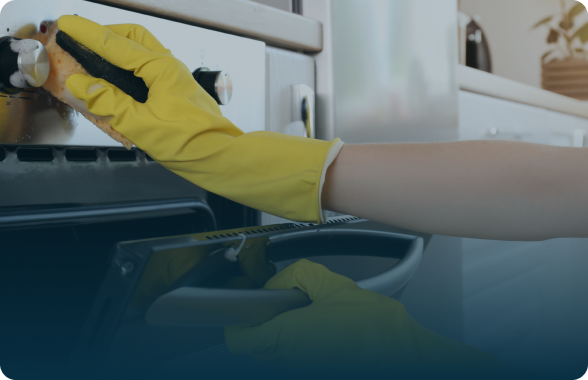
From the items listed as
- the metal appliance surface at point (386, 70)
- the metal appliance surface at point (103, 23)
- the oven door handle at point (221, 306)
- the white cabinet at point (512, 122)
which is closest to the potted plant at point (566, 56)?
the white cabinet at point (512, 122)

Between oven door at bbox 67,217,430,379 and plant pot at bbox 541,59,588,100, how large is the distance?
2639mm

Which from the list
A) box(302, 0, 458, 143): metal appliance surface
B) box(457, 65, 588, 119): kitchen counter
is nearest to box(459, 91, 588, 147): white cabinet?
box(457, 65, 588, 119): kitchen counter

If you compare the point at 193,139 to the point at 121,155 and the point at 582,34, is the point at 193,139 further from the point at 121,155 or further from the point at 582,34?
the point at 582,34

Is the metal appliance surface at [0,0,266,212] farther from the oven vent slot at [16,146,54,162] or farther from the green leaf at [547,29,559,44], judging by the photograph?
the green leaf at [547,29,559,44]

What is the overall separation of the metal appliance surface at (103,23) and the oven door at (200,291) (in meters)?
0.18

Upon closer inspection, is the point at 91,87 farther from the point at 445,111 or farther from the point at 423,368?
the point at 445,111

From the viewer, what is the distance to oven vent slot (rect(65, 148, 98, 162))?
53 cm

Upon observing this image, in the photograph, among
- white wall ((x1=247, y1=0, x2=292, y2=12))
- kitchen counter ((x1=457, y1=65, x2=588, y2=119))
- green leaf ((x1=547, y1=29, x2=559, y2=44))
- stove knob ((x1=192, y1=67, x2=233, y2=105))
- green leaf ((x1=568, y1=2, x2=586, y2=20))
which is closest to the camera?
stove knob ((x1=192, y1=67, x2=233, y2=105))

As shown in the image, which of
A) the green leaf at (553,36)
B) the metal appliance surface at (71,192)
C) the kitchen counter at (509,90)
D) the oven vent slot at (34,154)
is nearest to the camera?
the metal appliance surface at (71,192)

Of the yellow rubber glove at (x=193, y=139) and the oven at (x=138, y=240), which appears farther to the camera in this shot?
the yellow rubber glove at (x=193, y=139)

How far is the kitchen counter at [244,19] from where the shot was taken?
1.89ft

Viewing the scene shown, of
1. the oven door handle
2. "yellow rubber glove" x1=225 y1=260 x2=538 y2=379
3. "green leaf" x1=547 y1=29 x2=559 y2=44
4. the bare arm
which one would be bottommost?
"yellow rubber glove" x1=225 y1=260 x2=538 y2=379

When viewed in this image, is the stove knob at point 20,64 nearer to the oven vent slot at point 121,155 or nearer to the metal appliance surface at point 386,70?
the oven vent slot at point 121,155

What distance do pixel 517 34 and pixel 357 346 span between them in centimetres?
322
